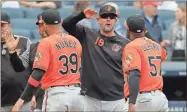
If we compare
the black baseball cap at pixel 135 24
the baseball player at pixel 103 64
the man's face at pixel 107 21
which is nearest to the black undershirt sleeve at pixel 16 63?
the baseball player at pixel 103 64

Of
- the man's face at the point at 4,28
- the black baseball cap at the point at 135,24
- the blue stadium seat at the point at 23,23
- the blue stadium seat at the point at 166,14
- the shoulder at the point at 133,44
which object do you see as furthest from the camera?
the blue stadium seat at the point at 166,14

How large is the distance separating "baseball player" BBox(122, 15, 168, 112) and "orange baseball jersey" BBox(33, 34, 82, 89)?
537mm

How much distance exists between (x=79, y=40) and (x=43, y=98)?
0.82 m

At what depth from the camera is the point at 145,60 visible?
305 inches

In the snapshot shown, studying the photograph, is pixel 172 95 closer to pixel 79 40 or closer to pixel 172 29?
pixel 172 29

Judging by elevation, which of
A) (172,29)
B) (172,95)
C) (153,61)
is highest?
(153,61)

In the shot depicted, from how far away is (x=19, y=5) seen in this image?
1220 centimetres

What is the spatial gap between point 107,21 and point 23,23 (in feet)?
11.2

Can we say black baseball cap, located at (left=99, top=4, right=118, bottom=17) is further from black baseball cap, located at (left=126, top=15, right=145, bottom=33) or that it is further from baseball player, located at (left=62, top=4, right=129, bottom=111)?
black baseball cap, located at (left=126, top=15, right=145, bottom=33)

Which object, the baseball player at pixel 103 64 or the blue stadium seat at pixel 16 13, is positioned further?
the blue stadium seat at pixel 16 13

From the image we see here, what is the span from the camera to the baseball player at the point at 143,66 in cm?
763

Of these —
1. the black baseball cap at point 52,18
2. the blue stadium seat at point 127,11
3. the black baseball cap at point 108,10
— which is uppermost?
the black baseball cap at point 52,18

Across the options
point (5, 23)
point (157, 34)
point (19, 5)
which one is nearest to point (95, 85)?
point (5, 23)

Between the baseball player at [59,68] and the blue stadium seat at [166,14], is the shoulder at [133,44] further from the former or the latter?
the blue stadium seat at [166,14]
